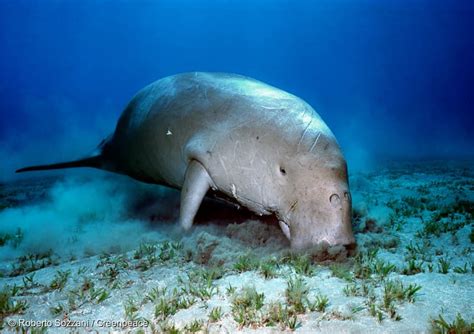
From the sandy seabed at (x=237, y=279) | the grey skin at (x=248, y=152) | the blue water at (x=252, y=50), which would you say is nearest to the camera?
the sandy seabed at (x=237, y=279)

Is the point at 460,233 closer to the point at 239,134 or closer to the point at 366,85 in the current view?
the point at 239,134

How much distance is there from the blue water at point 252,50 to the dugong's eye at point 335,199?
94078 mm

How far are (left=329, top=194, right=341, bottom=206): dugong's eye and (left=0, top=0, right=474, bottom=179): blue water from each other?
94.1 metres

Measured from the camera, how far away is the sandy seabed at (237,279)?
2.15 meters

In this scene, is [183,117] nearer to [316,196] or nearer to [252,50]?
[316,196]

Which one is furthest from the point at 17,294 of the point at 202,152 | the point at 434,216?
the point at 434,216

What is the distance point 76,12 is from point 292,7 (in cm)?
6779

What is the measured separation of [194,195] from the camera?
401 centimetres

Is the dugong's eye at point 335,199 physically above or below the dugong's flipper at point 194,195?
above

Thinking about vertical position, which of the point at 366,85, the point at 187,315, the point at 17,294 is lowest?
the point at 17,294

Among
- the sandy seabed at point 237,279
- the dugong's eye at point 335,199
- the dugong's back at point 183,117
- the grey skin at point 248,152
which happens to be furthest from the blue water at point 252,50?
the dugong's eye at point 335,199

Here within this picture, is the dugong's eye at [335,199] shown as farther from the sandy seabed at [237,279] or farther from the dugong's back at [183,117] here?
the dugong's back at [183,117]

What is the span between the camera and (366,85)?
13788 centimetres

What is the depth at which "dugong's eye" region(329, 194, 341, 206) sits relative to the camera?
2.85m
